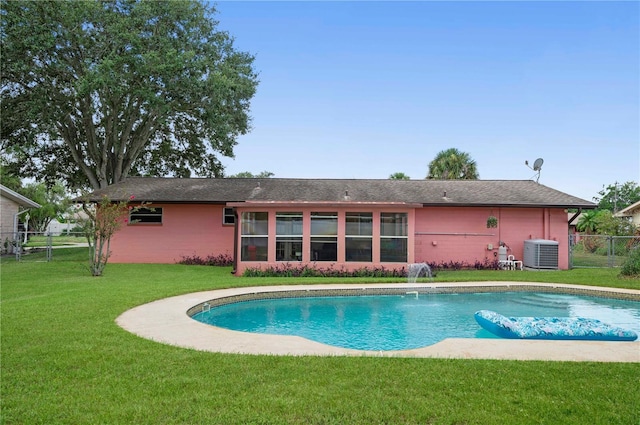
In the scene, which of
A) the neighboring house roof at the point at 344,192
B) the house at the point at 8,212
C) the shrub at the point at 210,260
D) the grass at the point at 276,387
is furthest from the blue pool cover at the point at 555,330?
the house at the point at 8,212

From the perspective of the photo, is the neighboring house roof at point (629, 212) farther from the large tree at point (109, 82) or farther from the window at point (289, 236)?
the large tree at point (109, 82)

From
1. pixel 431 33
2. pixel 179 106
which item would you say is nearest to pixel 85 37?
pixel 179 106

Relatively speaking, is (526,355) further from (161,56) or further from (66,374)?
(161,56)

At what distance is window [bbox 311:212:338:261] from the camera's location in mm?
14430

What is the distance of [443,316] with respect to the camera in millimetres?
9188

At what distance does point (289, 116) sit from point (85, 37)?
1029 centimetres

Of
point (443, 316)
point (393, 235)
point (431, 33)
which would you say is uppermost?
point (431, 33)

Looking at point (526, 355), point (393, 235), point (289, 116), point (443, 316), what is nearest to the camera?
point (526, 355)

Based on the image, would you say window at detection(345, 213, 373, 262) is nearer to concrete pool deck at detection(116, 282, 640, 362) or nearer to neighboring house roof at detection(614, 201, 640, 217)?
concrete pool deck at detection(116, 282, 640, 362)

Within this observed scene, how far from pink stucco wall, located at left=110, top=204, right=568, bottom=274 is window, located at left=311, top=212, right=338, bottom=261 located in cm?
335

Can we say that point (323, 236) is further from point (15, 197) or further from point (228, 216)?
point (15, 197)

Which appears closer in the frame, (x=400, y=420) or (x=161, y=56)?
(x=400, y=420)

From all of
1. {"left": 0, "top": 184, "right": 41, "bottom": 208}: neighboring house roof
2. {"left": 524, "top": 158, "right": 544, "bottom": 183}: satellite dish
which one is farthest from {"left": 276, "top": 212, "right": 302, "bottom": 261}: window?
{"left": 0, "top": 184, "right": 41, "bottom": 208}: neighboring house roof

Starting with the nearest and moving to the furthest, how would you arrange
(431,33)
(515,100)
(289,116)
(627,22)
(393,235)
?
(627,22) < (393,235) < (431,33) < (515,100) < (289,116)
